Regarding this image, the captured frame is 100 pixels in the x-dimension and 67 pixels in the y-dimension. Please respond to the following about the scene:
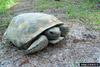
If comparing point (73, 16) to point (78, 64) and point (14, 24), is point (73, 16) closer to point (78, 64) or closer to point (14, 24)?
point (14, 24)

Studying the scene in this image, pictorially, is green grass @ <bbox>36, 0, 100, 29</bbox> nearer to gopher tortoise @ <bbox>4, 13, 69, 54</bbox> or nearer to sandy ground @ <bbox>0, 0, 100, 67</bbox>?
sandy ground @ <bbox>0, 0, 100, 67</bbox>

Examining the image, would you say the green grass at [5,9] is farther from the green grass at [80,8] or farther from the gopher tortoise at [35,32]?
the gopher tortoise at [35,32]

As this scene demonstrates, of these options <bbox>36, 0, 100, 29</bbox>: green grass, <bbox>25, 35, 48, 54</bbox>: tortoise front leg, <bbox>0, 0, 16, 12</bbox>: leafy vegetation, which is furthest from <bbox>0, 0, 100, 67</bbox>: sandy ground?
<bbox>0, 0, 16, 12</bbox>: leafy vegetation

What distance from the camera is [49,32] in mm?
3209

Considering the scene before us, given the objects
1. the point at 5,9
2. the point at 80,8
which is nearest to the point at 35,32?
the point at 80,8

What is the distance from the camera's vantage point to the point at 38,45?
310cm

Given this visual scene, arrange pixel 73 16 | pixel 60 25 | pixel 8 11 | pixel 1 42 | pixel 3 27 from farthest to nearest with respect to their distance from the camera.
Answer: pixel 8 11 < pixel 73 16 < pixel 3 27 < pixel 1 42 < pixel 60 25

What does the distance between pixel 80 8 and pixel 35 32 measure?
101 inches

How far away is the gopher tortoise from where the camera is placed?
3.14m

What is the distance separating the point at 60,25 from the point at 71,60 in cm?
64

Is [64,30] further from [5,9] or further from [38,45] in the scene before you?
[5,9]

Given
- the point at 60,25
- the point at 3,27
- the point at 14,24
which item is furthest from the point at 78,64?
the point at 3,27

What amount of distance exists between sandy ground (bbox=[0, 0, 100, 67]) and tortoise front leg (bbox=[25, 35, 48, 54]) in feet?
0.37

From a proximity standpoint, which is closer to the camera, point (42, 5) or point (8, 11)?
point (8, 11)
